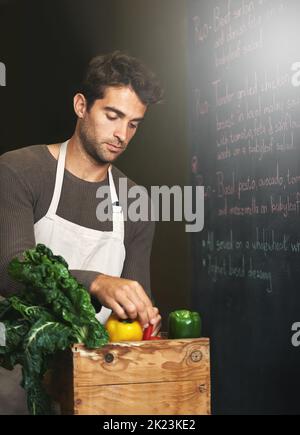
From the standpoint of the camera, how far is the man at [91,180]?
282 centimetres

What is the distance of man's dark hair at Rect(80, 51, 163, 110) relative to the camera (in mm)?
2984

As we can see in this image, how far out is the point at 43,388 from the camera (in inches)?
80.2

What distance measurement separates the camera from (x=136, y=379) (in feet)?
6.50

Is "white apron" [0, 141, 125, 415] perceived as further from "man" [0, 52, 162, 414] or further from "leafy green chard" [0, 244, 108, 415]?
"leafy green chard" [0, 244, 108, 415]

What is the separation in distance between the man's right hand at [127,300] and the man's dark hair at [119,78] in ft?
3.64

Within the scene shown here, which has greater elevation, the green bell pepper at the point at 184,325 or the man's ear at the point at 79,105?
the man's ear at the point at 79,105

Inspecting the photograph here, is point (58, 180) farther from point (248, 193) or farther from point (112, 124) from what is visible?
point (248, 193)

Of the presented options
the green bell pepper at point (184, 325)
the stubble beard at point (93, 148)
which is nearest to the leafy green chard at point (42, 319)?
the green bell pepper at point (184, 325)

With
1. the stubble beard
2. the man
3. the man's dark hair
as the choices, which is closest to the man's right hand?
the man

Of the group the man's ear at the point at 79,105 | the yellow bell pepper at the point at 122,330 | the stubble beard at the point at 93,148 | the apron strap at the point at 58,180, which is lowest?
the yellow bell pepper at the point at 122,330

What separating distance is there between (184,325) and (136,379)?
219 mm

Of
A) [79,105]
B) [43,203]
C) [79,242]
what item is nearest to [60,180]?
[43,203]

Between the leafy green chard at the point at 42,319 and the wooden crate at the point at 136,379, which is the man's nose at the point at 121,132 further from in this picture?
the wooden crate at the point at 136,379
